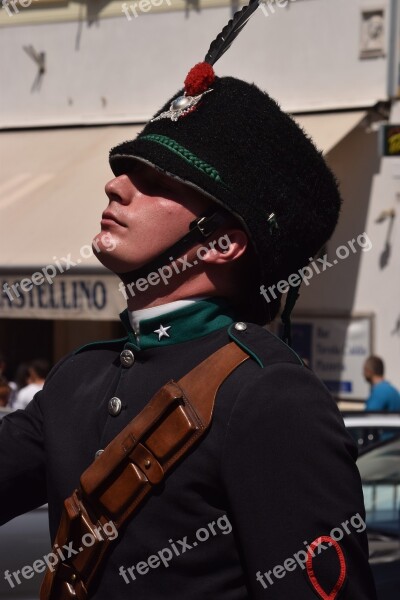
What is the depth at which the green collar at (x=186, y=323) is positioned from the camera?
2.02 meters

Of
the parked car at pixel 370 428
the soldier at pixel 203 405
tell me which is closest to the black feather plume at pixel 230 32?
the soldier at pixel 203 405

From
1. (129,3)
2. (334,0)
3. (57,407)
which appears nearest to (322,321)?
(334,0)

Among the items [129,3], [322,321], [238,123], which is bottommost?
[322,321]

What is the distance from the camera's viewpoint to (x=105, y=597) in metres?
1.89

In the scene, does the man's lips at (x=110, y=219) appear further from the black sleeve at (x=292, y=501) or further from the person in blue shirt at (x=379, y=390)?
the person in blue shirt at (x=379, y=390)

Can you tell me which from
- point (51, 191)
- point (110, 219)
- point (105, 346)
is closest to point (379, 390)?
point (51, 191)

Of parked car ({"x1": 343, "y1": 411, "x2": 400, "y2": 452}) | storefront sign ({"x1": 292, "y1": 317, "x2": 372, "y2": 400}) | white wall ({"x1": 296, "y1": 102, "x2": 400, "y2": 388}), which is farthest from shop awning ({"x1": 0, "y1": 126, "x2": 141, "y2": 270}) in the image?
parked car ({"x1": 343, "y1": 411, "x2": 400, "y2": 452})

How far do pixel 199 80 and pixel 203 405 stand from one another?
0.61 metres

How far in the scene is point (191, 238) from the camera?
79.2 inches

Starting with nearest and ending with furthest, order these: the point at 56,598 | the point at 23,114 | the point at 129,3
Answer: the point at 56,598
the point at 129,3
the point at 23,114

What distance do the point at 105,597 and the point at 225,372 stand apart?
40cm

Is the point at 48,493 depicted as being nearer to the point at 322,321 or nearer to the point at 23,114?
the point at 322,321

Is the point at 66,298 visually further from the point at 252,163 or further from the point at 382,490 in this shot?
the point at 252,163

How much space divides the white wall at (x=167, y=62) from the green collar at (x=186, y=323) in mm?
9338
